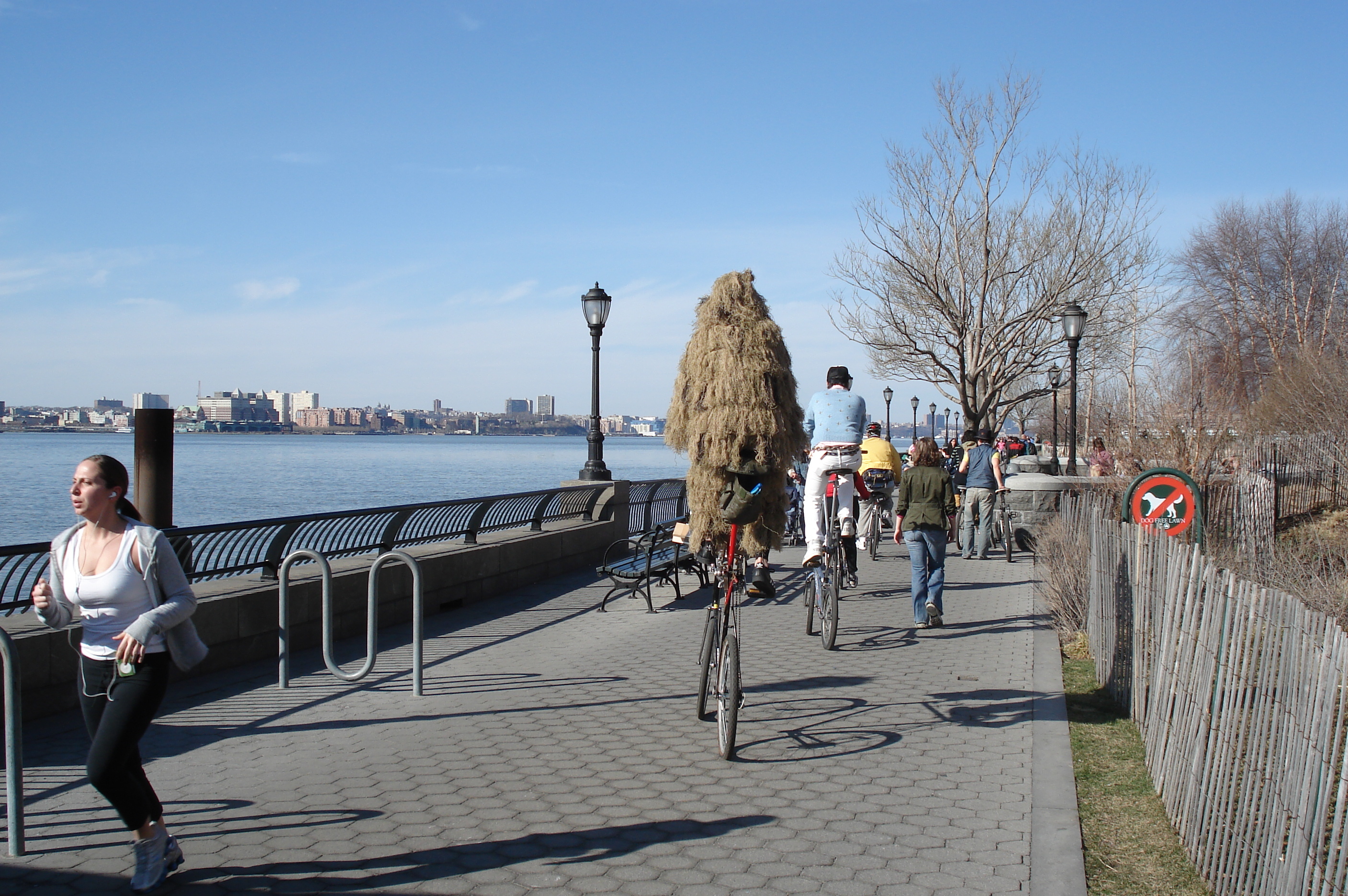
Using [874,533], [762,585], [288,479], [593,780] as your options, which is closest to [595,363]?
[874,533]

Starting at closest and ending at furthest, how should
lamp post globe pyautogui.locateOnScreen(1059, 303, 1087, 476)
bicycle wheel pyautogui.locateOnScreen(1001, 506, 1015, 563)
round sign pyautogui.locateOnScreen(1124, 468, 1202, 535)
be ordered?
1. round sign pyautogui.locateOnScreen(1124, 468, 1202, 535)
2. bicycle wheel pyautogui.locateOnScreen(1001, 506, 1015, 563)
3. lamp post globe pyautogui.locateOnScreen(1059, 303, 1087, 476)

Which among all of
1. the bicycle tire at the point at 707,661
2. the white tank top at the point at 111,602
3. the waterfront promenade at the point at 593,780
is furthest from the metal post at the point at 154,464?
the white tank top at the point at 111,602

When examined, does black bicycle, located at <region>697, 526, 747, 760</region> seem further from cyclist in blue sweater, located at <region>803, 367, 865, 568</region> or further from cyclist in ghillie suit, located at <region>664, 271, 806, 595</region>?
cyclist in blue sweater, located at <region>803, 367, 865, 568</region>

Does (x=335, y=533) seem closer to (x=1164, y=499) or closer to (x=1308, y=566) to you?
(x=1164, y=499)

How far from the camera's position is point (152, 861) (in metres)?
4.30

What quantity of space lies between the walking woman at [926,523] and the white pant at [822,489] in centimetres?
67

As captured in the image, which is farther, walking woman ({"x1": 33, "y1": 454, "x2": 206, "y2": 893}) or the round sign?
the round sign

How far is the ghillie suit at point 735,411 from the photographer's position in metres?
6.91

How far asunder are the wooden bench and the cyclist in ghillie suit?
394 centimetres

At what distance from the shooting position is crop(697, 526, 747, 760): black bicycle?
6109 millimetres

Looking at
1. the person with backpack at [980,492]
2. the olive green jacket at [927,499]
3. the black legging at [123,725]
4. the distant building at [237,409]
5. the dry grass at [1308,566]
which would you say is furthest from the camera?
the distant building at [237,409]

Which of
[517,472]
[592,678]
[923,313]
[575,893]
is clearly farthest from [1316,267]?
[575,893]

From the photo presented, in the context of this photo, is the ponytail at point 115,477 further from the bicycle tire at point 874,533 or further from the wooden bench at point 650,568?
the bicycle tire at point 874,533

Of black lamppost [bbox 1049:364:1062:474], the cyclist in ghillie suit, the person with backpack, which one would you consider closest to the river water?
the cyclist in ghillie suit
